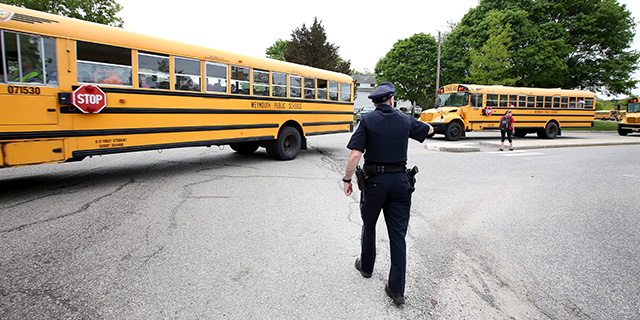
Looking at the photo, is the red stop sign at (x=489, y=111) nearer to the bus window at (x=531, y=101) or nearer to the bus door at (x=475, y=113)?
the bus door at (x=475, y=113)

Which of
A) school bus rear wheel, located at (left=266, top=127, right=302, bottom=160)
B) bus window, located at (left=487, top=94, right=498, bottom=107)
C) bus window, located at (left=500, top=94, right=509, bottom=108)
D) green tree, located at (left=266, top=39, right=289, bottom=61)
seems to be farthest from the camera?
green tree, located at (left=266, top=39, right=289, bottom=61)

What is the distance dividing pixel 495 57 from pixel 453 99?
11992 millimetres

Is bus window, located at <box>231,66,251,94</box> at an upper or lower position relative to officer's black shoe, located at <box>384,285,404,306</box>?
upper

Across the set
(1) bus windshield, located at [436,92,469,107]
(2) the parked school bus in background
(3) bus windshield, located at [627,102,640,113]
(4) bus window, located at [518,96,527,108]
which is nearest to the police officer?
(1) bus windshield, located at [436,92,469,107]

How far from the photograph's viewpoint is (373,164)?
2762mm

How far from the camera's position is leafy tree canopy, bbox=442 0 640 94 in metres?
25.9

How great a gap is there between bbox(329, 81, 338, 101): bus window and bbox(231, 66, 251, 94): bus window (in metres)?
3.39

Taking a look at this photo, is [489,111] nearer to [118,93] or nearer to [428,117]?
[428,117]

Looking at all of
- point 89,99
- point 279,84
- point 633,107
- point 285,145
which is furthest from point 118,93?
point 633,107

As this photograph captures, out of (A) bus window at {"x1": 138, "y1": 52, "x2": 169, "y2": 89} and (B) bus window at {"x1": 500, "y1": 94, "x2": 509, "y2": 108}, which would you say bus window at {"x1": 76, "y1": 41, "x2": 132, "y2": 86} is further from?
(B) bus window at {"x1": 500, "y1": 94, "x2": 509, "y2": 108}

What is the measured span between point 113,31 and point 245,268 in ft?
17.9

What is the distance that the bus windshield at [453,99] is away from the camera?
54.2 feet

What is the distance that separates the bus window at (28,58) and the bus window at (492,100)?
17.2m

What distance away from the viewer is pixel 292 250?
11.8 feet
